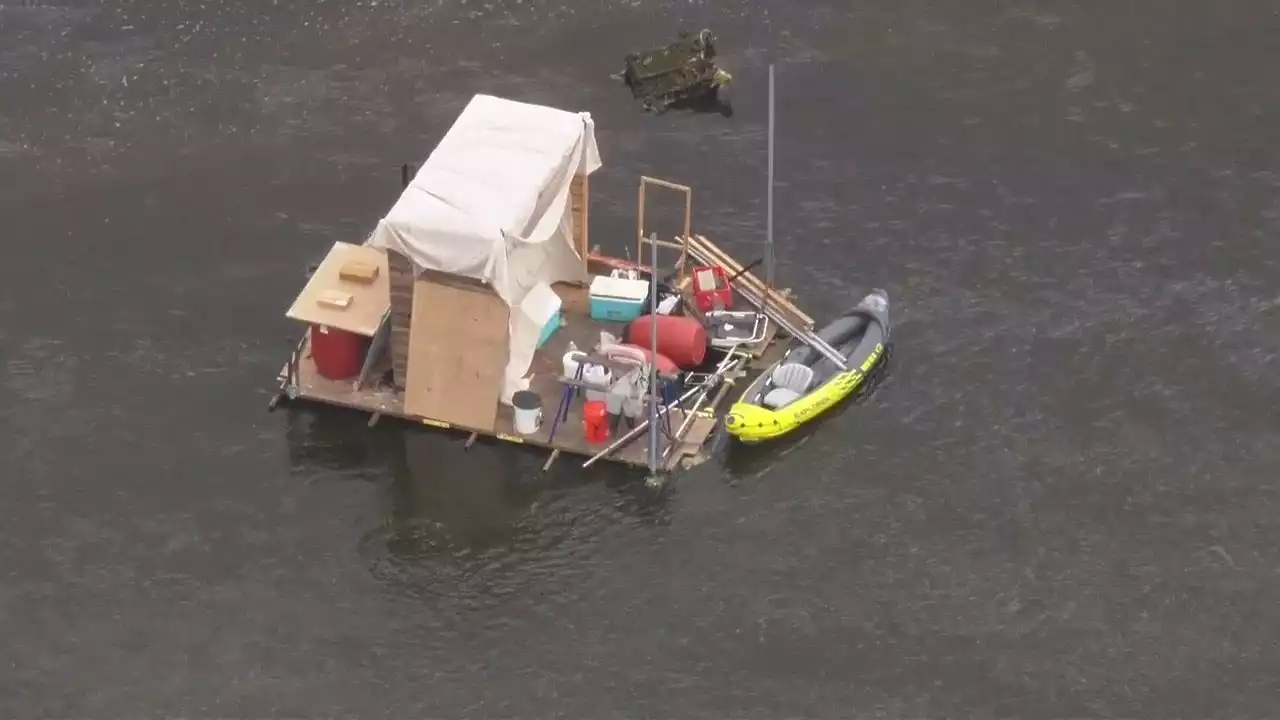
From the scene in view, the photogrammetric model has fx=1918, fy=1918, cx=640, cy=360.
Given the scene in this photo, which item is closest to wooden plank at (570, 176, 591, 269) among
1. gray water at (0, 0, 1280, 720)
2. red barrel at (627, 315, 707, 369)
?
gray water at (0, 0, 1280, 720)

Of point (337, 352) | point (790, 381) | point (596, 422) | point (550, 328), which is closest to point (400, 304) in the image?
point (337, 352)

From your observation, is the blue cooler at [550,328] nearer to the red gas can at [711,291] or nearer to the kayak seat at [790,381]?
the red gas can at [711,291]

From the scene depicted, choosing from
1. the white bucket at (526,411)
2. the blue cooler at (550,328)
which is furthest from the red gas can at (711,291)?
the white bucket at (526,411)

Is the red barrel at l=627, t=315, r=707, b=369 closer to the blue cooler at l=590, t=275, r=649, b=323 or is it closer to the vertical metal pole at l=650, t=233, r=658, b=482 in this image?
the blue cooler at l=590, t=275, r=649, b=323

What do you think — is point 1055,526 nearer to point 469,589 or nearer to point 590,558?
point 590,558

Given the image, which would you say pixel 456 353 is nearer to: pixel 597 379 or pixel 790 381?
pixel 597 379

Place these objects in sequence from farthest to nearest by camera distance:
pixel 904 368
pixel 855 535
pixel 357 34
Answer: pixel 357 34, pixel 904 368, pixel 855 535

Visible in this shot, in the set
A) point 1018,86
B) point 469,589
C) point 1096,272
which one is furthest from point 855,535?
point 1018,86
